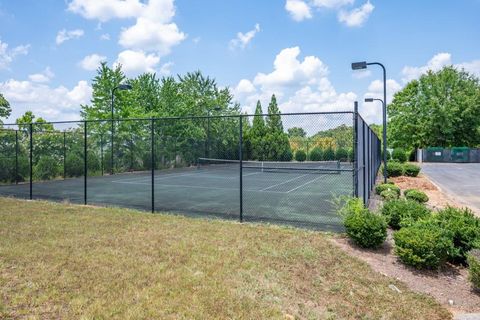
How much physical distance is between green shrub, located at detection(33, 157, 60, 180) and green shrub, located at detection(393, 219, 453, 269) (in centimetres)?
1565

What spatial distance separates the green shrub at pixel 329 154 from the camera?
15008mm

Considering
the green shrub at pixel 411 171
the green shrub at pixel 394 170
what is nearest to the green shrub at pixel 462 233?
the green shrub at pixel 394 170

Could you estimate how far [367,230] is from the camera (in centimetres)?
527

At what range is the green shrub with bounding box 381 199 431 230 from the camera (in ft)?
19.5

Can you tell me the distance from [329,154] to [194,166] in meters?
7.93

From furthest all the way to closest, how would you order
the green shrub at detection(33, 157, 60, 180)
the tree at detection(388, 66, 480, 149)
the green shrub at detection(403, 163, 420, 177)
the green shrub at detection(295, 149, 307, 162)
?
the tree at detection(388, 66, 480, 149)
the green shrub at detection(403, 163, 420, 177)
the green shrub at detection(295, 149, 307, 162)
the green shrub at detection(33, 157, 60, 180)

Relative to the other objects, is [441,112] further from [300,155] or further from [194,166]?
[194,166]

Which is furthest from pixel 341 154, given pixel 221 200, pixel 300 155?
pixel 221 200

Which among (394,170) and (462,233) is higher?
(394,170)

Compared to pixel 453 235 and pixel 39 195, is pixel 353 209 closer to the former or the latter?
pixel 453 235

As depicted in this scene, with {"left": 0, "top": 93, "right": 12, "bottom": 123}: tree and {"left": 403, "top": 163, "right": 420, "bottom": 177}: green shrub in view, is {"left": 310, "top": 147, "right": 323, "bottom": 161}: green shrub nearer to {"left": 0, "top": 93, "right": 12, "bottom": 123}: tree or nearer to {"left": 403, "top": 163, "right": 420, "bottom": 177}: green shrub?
{"left": 403, "top": 163, "right": 420, "bottom": 177}: green shrub

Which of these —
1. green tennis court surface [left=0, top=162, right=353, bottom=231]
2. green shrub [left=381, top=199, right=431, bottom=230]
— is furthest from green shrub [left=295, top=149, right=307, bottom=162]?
green shrub [left=381, top=199, right=431, bottom=230]

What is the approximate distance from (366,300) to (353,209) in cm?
220

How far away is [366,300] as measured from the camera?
12.2ft
